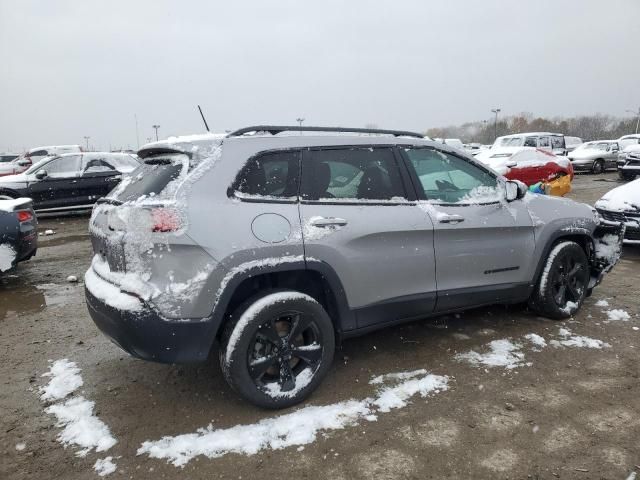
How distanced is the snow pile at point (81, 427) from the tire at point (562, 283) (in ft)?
11.6

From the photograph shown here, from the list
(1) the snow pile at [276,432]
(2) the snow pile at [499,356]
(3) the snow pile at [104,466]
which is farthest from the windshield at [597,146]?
(3) the snow pile at [104,466]

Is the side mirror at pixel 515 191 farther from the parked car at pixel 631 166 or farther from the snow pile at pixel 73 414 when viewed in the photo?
the parked car at pixel 631 166

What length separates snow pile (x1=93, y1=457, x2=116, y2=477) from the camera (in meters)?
2.45

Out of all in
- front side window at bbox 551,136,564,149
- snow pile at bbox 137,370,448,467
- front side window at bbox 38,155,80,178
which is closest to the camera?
snow pile at bbox 137,370,448,467

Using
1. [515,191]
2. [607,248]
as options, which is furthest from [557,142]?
[515,191]

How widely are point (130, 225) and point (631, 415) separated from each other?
10.4ft

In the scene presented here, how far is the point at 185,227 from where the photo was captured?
103 inches

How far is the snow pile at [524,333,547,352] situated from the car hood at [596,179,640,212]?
378cm

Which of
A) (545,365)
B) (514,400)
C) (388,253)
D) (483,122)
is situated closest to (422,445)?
(514,400)

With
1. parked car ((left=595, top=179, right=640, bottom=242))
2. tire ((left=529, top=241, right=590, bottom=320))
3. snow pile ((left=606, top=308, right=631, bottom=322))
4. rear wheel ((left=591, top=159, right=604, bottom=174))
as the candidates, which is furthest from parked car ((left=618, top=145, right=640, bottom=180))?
tire ((left=529, top=241, right=590, bottom=320))

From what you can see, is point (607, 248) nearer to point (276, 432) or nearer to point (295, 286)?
point (295, 286)

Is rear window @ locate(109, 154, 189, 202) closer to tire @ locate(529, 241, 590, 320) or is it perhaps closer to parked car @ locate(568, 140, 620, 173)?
tire @ locate(529, 241, 590, 320)

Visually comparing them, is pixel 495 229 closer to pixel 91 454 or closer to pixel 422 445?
pixel 422 445

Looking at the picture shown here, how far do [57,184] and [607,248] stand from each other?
1160 cm
